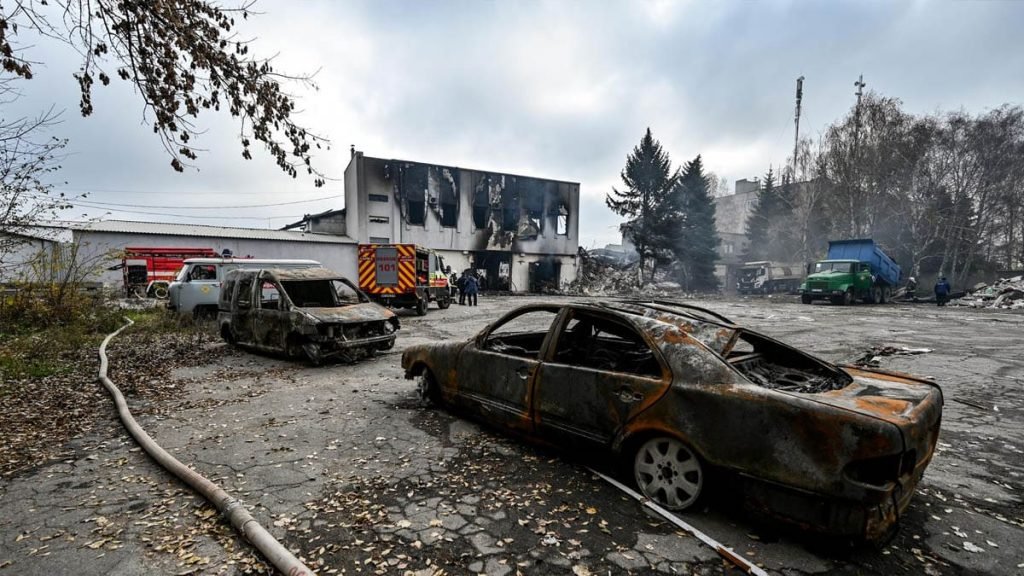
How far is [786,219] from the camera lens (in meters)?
41.9

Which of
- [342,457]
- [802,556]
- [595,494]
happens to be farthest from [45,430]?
[802,556]

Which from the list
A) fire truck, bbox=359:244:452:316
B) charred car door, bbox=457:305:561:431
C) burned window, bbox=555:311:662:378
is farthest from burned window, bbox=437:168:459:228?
burned window, bbox=555:311:662:378

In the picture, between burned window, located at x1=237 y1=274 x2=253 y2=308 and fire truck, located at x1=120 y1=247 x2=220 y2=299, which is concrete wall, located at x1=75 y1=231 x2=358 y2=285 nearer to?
fire truck, located at x1=120 y1=247 x2=220 y2=299

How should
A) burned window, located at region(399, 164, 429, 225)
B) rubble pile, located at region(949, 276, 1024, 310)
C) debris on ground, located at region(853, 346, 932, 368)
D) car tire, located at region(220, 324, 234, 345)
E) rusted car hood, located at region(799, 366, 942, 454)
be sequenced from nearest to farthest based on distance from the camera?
rusted car hood, located at region(799, 366, 942, 454)
debris on ground, located at region(853, 346, 932, 368)
car tire, located at region(220, 324, 234, 345)
rubble pile, located at region(949, 276, 1024, 310)
burned window, located at region(399, 164, 429, 225)

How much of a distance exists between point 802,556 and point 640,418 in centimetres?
110

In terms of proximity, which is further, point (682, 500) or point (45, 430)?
point (45, 430)

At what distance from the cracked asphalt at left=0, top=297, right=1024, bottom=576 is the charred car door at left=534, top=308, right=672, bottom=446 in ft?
1.34

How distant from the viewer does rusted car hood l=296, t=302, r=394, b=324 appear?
719 cm

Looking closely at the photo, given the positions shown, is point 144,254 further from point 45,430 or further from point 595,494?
point 595,494

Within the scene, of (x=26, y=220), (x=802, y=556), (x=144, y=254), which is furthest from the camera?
(x=144, y=254)

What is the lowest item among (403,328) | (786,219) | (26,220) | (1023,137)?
(403,328)

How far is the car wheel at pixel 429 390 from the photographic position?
16.7ft

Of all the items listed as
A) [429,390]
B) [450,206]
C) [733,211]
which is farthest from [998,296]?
[733,211]

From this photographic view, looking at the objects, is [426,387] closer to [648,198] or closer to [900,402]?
[900,402]
